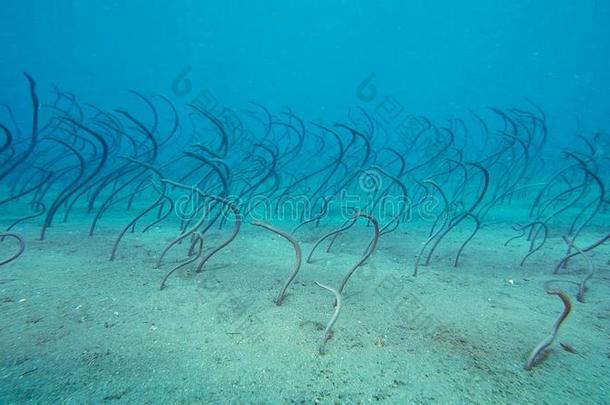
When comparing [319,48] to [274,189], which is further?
[319,48]

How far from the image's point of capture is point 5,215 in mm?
5660

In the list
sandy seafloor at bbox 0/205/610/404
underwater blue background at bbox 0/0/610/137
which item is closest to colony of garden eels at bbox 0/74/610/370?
sandy seafloor at bbox 0/205/610/404

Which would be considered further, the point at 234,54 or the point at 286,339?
the point at 234,54

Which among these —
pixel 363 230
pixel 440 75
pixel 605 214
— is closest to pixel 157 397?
pixel 363 230

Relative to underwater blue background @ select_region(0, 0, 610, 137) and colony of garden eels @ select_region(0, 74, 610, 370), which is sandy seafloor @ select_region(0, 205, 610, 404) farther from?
underwater blue background @ select_region(0, 0, 610, 137)

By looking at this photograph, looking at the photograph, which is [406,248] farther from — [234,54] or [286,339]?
[234,54]

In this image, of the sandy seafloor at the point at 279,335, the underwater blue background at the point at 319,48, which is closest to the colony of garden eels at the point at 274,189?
the sandy seafloor at the point at 279,335

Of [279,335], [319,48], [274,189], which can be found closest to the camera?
[279,335]

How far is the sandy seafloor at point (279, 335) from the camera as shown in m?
1.49

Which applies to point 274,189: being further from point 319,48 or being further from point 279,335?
point 319,48

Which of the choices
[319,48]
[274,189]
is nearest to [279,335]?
[274,189]

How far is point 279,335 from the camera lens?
1.93 m

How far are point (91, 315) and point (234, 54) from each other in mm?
112351

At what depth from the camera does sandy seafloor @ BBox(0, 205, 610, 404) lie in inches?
58.5
